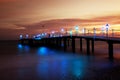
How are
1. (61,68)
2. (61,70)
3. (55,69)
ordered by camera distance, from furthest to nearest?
(61,68), (55,69), (61,70)

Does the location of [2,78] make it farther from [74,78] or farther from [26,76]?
[74,78]

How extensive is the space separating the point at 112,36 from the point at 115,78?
1480 cm

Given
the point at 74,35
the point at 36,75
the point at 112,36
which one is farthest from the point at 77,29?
the point at 36,75

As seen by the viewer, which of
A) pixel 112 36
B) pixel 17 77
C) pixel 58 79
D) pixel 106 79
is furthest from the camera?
pixel 112 36

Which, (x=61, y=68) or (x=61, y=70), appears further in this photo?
(x=61, y=68)

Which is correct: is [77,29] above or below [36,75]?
above

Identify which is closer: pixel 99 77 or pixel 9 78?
pixel 99 77

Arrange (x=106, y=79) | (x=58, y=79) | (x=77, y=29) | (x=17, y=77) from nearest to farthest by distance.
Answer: (x=106, y=79), (x=58, y=79), (x=17, y=77), (x=77, y=29)

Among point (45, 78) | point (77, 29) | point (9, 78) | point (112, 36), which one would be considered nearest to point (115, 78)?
point (45, 78)

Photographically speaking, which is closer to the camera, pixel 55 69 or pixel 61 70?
pixel 61 70

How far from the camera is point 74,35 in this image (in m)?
49.8

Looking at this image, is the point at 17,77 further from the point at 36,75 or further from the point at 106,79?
the point at 106,79

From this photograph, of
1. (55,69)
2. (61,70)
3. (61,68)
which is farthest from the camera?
(61,68)

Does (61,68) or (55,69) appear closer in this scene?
(55,69)
